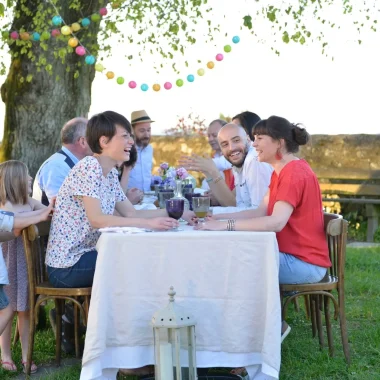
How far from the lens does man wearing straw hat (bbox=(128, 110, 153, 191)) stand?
292 inches

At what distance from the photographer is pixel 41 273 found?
14.5 feet

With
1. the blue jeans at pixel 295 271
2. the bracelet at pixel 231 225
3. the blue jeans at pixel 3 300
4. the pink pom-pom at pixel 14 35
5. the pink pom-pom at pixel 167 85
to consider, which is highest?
the pink pom-pom at pixel 14 35

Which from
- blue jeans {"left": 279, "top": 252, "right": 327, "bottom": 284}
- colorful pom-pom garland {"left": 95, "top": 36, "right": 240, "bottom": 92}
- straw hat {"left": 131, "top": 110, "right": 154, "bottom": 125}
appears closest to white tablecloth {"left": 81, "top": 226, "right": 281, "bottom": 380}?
blue jeans {"left": 279, "top": 252, "right": 327, "bottom": 284}

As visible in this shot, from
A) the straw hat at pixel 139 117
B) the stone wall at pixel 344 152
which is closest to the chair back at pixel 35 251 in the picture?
the straw hat at pixel 139 117

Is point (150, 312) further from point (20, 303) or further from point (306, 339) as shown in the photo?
point (306, 339)

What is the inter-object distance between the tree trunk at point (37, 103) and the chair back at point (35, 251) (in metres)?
4.12

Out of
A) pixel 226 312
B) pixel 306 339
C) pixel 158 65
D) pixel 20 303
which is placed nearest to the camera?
pixel 226 312

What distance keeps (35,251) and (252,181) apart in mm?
1523

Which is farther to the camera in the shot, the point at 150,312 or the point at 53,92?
the point at 53,92

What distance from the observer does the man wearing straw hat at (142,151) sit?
742 cm

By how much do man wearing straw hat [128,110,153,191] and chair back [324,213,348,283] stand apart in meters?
3.19

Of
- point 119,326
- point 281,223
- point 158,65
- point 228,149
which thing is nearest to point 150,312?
point 119,326

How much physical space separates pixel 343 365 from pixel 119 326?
52.9 inches

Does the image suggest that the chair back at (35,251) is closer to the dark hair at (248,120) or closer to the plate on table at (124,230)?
the plate on table at (124,230)
